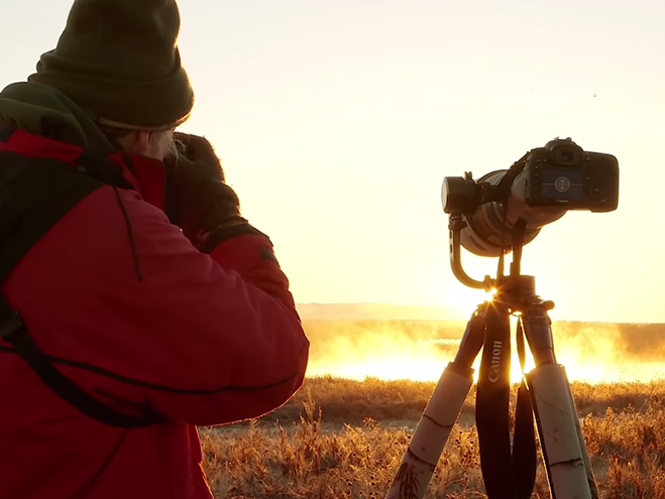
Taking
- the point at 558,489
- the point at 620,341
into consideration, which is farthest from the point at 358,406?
the point at 620,341

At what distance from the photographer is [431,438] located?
2.13 m

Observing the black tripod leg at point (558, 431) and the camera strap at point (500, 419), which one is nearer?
the black tripod leg at point (558, 431)

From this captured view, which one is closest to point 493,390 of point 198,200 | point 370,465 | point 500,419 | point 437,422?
point 500,419

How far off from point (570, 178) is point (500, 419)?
0.67 metres

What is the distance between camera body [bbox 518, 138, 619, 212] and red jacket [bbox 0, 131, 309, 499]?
90 cm

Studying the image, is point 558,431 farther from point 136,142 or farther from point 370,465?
point 370,465

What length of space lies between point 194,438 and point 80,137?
2.04 feet

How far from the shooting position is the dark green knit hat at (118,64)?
1.39 meters

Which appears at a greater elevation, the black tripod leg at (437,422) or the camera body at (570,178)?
the camera body at (570,178)

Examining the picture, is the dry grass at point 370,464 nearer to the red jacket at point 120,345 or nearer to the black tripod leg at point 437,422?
the black tripod leg at point 437,422

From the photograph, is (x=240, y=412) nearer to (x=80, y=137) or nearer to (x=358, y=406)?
(x=80, y=137)

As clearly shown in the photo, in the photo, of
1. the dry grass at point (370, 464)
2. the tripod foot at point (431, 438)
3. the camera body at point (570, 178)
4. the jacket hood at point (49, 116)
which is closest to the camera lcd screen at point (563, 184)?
the camera body at point (570, 178)

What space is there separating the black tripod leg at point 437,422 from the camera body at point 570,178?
15.6 inches

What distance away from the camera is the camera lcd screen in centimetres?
194
